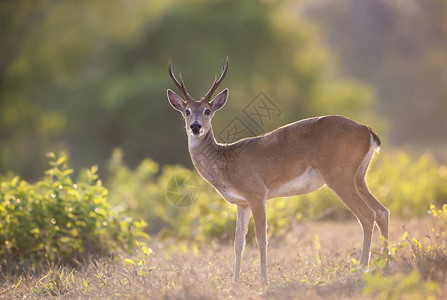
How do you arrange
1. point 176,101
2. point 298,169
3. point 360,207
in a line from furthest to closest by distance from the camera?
point 176,101, point 298,169, point 360,207

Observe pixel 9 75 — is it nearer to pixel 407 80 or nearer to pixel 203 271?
pixel 203 271

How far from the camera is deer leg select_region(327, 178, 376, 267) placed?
7336 mm

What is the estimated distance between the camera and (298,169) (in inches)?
299

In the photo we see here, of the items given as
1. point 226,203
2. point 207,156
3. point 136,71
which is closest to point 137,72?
point 136,71

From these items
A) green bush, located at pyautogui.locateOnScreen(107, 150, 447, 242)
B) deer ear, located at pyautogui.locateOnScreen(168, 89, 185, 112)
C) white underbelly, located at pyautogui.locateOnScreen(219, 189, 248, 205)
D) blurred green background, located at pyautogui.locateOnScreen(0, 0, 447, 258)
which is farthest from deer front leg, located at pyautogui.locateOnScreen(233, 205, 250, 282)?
blurred green background, located at pyautogui.locateOnScreen(0, 0, 447, 258)

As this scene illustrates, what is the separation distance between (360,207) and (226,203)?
172 inches

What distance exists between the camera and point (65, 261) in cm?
892

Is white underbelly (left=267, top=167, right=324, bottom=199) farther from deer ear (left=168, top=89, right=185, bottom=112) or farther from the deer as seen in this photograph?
deer ear (left=168, top=89, right=185, bottom=112)

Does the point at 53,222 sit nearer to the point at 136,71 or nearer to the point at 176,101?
the point at 176,101

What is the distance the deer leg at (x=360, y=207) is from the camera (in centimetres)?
734

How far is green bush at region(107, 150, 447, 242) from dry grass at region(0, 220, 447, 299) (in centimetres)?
50

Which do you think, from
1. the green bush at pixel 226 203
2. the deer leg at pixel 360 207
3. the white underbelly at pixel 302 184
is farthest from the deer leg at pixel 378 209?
the green bush at pixel 226 203

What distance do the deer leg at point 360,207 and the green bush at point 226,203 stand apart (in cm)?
283

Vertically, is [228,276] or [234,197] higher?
[234,197]
